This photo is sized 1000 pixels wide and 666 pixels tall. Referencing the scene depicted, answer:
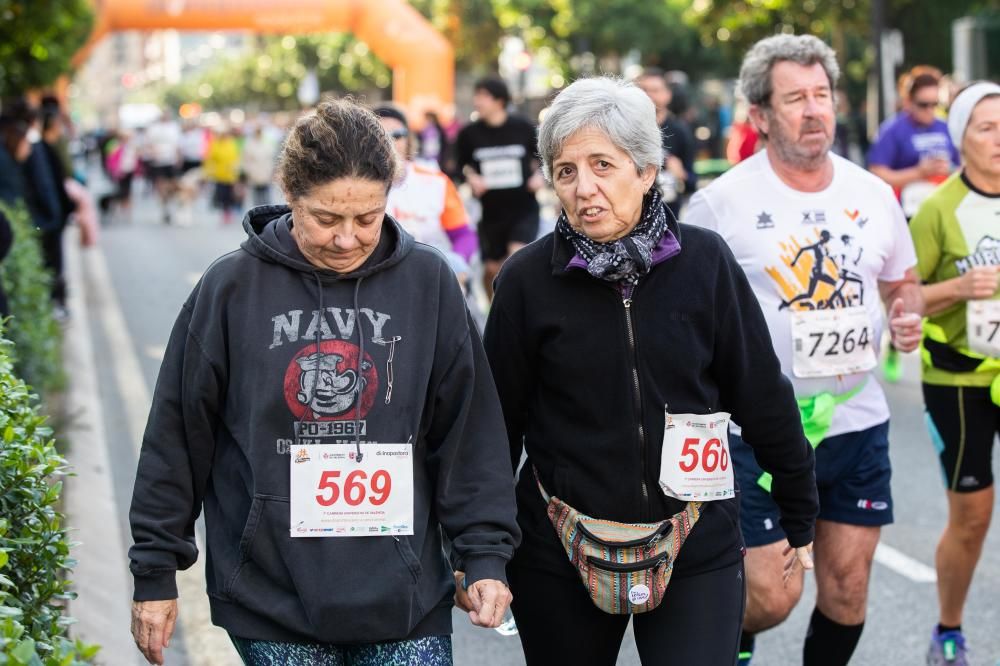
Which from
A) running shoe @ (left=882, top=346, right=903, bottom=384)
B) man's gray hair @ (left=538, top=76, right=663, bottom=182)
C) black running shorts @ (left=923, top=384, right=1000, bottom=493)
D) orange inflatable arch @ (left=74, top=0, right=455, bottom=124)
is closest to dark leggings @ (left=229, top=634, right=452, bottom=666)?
man's gray hair @ (left=538, top=76, right=663, bottom=182)

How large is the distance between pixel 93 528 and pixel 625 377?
3.84m

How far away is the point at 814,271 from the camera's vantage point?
414 cm

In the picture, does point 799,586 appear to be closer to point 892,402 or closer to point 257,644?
point 257,644

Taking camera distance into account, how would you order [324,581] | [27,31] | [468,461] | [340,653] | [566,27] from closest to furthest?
[324,581] < [340,653] < [468,461] < [27,31] < [566,27]

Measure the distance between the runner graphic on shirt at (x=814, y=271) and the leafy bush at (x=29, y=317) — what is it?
4303 mm

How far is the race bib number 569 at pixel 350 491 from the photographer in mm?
2932

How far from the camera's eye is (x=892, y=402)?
31.4ft

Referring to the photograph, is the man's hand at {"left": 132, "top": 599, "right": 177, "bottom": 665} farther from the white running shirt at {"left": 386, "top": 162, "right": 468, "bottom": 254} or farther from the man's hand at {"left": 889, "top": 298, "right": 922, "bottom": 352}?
the white running shirt at {"left": 386, "top": 162, "right": 468, "bottom": 254}

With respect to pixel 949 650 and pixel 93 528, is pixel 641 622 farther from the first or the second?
pixel 93 528

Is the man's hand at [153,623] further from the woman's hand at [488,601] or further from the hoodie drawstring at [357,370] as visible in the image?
the woman's hand at [488,601]

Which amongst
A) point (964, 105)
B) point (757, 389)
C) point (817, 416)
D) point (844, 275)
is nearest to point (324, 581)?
point (757, 389)

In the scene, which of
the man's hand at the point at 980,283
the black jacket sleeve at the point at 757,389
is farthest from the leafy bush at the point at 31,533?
the man's hand at the point at 980,283

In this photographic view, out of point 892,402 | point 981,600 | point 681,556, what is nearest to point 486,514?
point 681,556

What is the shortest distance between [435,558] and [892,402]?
6.97 metres
